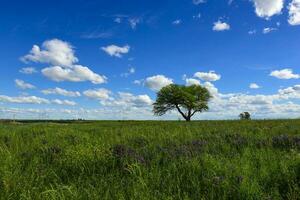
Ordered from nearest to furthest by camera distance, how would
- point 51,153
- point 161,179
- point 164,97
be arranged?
point 161,179, point 51,153, point 164,97

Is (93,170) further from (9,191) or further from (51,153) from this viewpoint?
(51,153)

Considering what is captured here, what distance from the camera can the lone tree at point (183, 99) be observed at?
3268 inches

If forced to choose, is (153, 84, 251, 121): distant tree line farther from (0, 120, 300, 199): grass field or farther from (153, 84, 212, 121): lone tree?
(0, 120, 300, 199): grass field

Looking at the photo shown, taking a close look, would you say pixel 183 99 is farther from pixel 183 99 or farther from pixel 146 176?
pixel 146 176

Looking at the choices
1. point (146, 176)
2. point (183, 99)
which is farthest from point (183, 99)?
point (146, 176)

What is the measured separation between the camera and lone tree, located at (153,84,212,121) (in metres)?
83.0

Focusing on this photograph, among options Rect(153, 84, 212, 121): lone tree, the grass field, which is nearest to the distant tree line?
Rect(153, 84, 212, 121): lone tree

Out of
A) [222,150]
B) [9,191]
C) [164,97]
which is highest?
[164,97]

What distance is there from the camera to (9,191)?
523 centimetres

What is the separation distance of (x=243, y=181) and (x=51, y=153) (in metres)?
4.77

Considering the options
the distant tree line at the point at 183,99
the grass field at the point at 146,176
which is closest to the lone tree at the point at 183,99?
the distant tree line at the point at 183,99

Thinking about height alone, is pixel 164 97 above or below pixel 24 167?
above

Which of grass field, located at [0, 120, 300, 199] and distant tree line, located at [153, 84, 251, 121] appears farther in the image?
distant tree line, located at [153, 84, 251, 121]

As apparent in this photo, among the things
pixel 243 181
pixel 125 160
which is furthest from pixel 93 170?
pixel 243 181
